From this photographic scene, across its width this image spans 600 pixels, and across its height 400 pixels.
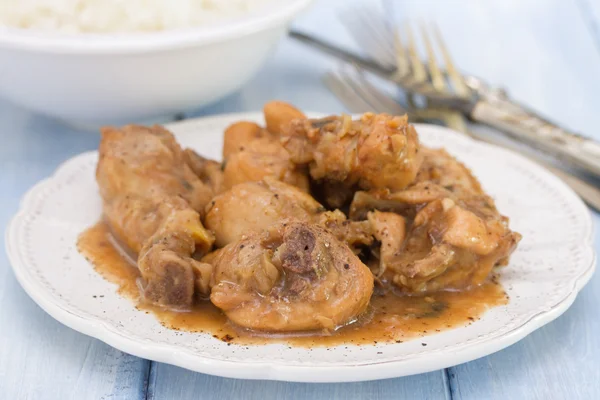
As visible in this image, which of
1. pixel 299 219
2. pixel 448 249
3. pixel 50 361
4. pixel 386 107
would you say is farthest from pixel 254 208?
pixel 386 107

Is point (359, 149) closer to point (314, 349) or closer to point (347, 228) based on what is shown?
point (347, 228)

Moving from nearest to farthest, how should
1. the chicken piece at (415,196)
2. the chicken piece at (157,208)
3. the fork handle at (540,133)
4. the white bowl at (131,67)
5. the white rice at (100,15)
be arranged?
the chicken piece at (157,208) → the chicken piece at (415,196) → the white bowl at (131,67) → the fork handle at (540,133) → the white rice at (100,15)

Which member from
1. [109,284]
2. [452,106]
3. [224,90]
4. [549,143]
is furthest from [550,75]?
[109,284]

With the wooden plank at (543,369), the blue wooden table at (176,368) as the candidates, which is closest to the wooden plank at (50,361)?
the blue wooden table at (176,368)

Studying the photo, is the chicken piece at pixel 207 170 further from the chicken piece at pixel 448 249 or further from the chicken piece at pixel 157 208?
the chicken piece at pixel 448 249

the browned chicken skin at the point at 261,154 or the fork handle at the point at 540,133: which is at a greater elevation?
the browned chicken skin at the point at 261,154

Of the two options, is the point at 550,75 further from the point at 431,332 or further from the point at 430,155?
the point at 431,332
